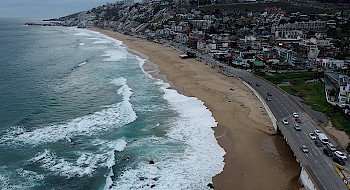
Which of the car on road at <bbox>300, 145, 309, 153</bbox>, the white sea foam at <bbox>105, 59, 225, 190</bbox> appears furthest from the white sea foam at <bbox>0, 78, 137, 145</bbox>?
the car on road at <bbox>300, 145, 309, 153</bbox>

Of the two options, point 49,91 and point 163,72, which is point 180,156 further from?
point 163,72

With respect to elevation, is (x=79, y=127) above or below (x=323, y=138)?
below

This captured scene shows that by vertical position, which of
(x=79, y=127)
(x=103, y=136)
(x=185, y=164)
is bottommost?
(x=185, y=164)

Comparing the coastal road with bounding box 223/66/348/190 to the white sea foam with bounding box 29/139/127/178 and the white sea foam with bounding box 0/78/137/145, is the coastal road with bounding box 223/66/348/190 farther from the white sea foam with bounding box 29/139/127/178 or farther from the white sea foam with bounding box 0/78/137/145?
the white sea foam with bounding box 0/78/137/145

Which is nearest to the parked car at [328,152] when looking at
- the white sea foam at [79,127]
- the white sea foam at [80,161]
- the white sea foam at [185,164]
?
the white sea foam at [185,164]

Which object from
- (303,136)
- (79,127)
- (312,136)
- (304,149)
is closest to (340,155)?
(304,149)

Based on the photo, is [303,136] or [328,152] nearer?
[328,152]

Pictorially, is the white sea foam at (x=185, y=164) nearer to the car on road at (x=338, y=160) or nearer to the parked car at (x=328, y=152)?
the parked car at (x=328, y=152)

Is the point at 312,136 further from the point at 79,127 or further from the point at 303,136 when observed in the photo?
the point at 79,127
